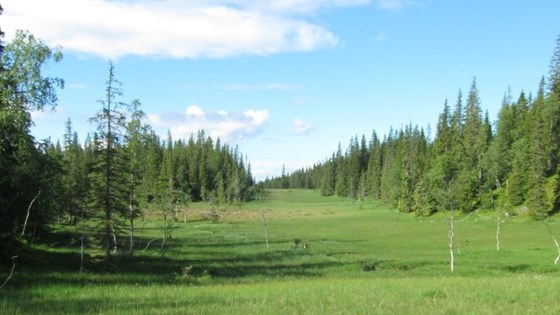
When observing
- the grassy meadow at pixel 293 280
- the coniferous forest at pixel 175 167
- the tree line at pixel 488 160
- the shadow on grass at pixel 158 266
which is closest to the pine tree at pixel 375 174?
the coniferous forest at pixel 175 167

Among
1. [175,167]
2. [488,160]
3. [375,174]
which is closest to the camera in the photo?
[488,160]

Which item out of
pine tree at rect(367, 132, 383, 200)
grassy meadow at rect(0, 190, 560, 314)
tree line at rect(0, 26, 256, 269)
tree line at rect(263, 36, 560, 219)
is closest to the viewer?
grassy meadow at rect(0, 190, 560, 314)

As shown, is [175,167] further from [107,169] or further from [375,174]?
[107,169]

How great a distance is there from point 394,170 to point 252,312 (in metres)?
122

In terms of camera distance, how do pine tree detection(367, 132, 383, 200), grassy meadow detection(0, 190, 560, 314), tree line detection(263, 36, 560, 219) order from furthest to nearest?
pine tree detection(367, 132, 383, 200)
tree line detection(263, 36, 560, 219)
grassy meadow detection(0, 190, 560, 314)

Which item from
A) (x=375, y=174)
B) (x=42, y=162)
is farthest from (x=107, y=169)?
(x=375, y=174)

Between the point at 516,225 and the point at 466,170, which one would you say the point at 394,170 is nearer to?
the point at 466,170

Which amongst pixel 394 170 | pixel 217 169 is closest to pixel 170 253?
pixel 394 170

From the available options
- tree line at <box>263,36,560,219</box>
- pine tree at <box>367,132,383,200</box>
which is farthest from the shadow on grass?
pine tree at <box>367,132,383,200</box>

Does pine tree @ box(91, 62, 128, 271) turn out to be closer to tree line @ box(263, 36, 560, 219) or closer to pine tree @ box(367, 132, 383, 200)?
tree line @ box(263, 36, 560, 219)

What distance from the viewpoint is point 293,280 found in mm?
25828

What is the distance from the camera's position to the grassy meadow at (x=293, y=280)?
1279cm

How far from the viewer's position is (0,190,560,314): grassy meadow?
12787 millimetres

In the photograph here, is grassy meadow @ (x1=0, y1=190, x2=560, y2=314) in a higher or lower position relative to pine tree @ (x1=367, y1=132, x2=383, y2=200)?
lower
